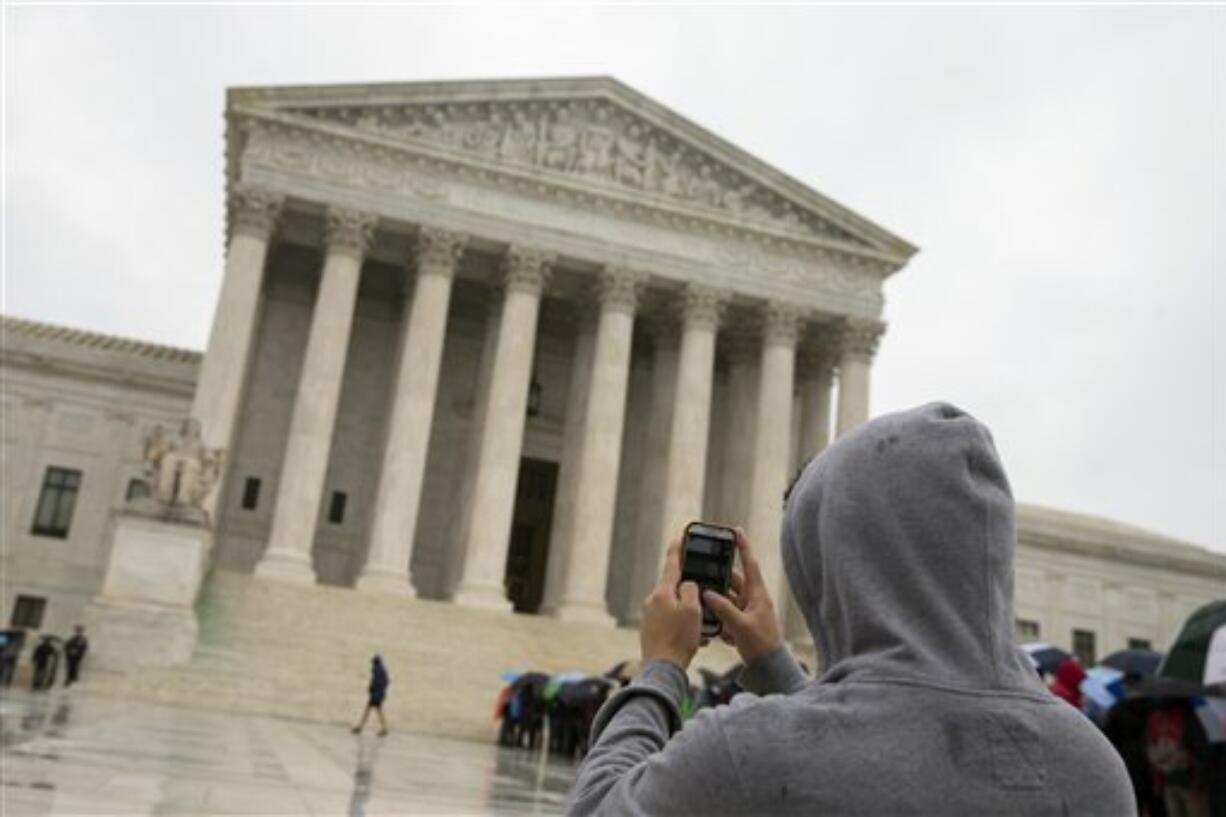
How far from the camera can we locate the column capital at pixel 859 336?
37.1 meters

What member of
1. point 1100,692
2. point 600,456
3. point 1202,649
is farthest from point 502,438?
point 1202,649

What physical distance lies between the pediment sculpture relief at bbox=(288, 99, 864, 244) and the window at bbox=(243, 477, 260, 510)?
1159 centimetres

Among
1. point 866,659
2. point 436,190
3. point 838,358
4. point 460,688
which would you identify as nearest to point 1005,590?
point 866,659

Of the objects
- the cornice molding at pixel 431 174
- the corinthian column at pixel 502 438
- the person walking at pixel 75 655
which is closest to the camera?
the person walking at pixel 75 655

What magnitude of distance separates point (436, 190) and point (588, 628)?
1398cm

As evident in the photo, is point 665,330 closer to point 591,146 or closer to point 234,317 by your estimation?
point 591,146

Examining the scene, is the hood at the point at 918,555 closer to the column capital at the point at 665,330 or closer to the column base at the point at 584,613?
the column base at the point at 584,613

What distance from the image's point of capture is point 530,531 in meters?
39.9

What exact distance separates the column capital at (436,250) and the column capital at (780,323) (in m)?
10.3

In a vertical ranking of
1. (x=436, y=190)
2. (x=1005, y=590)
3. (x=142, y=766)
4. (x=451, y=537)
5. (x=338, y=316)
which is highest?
(x=436, y=190)

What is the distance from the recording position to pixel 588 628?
31.5 metres

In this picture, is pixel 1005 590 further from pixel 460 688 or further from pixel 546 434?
pixel 546 434

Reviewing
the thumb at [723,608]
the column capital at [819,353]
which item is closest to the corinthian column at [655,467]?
the column capital at [819,353]

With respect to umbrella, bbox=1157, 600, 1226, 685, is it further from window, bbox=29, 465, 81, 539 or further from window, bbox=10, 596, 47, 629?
window, bbox=29, 465, 81, 539
